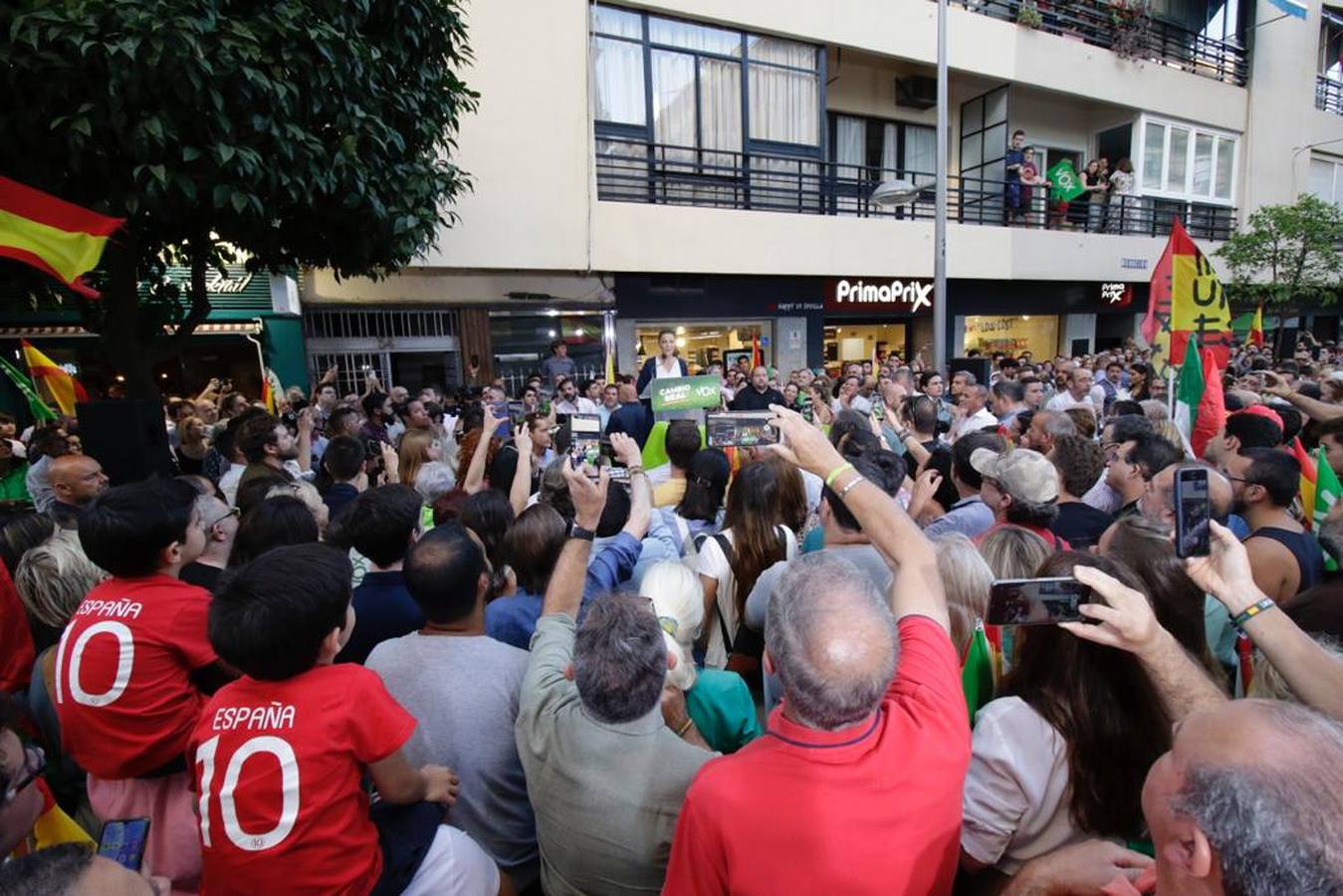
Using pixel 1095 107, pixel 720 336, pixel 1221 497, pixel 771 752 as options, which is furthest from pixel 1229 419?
pixel 1095 107

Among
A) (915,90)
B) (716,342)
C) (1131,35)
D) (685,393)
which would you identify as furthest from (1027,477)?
(1131,35)

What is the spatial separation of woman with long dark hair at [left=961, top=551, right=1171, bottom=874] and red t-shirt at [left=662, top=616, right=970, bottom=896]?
0.26m

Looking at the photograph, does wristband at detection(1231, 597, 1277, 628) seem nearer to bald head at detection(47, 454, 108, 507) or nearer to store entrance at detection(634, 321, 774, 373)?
bald head at detection(47, 454, 108, 507)

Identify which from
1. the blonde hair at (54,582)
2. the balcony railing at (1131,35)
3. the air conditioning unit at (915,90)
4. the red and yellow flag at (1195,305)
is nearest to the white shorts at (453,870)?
the blonde hair at (54,582)

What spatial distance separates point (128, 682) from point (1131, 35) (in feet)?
71.9

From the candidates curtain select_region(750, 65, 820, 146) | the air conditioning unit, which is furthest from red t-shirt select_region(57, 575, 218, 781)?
the air conditioning unit

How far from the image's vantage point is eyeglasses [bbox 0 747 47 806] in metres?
1.46

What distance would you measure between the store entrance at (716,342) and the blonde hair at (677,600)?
39.9ft

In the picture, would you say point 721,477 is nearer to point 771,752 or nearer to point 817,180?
point 771,752

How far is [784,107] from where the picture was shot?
1354 cm

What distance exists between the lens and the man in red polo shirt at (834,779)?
1229mm

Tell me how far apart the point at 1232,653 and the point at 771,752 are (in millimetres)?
2247

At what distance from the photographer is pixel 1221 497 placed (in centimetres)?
292

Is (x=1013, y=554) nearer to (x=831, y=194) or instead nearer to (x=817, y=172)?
(x=817, y=172)
